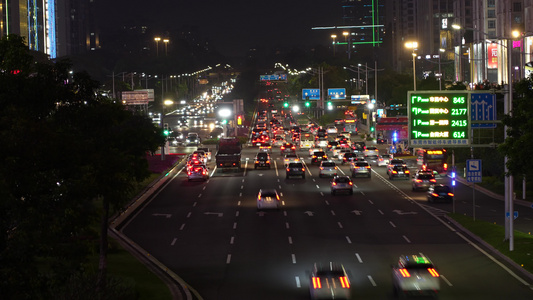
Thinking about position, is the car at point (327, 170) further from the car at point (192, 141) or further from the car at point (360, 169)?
the car at point (192, 141)

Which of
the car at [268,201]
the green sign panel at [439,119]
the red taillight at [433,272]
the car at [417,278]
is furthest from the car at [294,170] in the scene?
the red taillight at [433,272]

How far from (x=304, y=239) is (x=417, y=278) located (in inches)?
583

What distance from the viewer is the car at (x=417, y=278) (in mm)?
24500

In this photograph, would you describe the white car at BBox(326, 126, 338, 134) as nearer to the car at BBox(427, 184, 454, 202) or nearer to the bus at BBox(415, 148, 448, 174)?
the bus at BBox(415, 148, 448, 174)

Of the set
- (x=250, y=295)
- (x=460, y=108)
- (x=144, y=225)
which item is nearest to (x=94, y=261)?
(x=250, y=295)

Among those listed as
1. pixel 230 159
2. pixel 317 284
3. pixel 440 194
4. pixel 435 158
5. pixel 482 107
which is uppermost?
pixel 482 107

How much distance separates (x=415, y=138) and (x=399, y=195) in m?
22.0

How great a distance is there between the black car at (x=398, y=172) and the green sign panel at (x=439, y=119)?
108ft

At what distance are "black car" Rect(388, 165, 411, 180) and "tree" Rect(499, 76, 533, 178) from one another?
37151 millimetres

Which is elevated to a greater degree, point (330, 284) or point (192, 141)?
point (192, 141)

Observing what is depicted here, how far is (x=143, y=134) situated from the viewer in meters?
31.5

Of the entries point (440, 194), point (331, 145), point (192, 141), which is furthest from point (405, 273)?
point (192, 141)

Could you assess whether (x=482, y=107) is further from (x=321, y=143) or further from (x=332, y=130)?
(x=332, y=130)

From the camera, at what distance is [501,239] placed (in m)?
37.1
